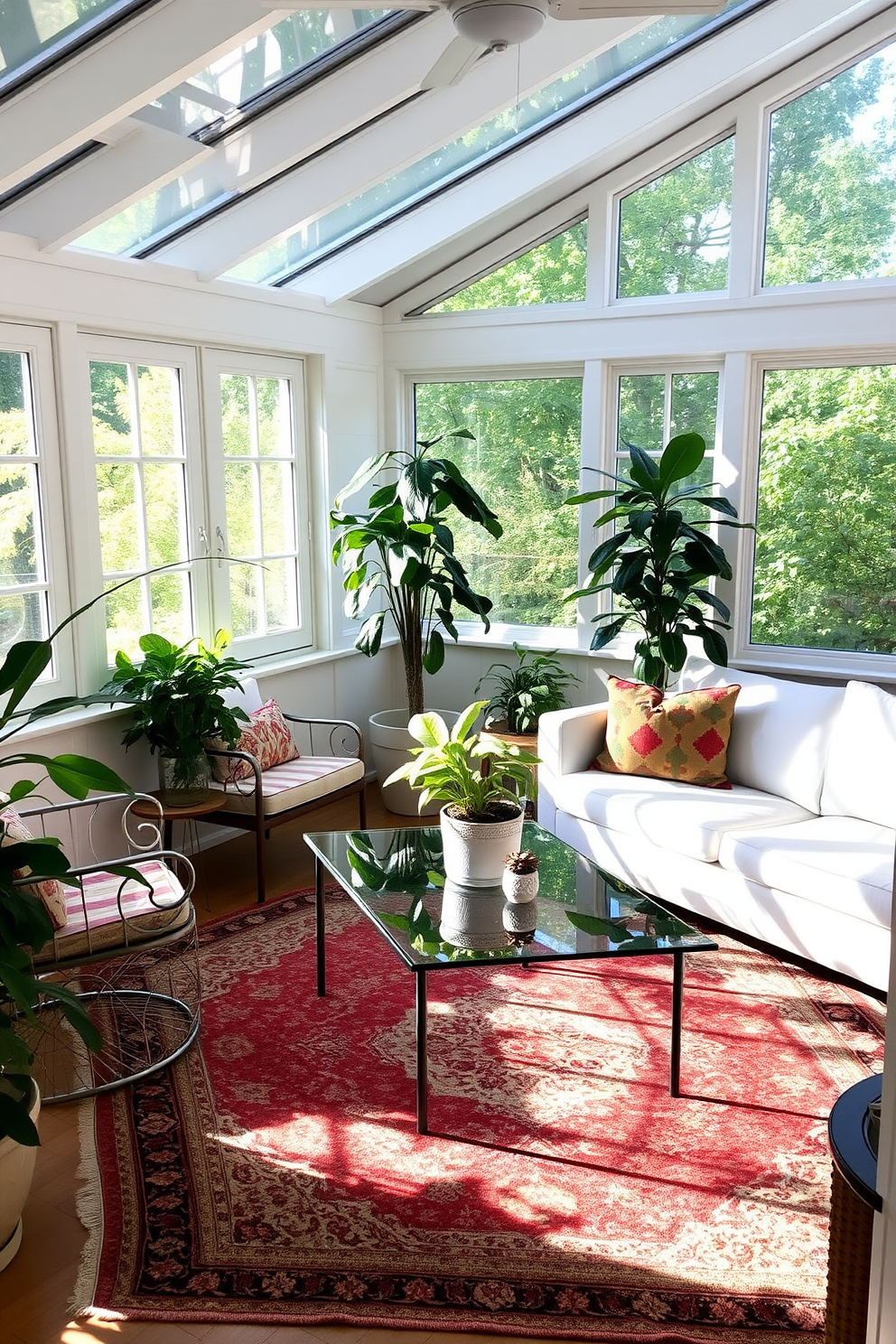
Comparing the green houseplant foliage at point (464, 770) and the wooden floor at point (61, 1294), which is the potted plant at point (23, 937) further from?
the green houseplant foliage at point (464, 770)

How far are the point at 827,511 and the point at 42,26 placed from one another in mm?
3606

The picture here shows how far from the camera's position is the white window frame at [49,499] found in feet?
13.9

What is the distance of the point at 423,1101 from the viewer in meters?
2.96

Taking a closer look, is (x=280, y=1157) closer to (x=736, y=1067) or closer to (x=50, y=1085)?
(x=50, y=1085)

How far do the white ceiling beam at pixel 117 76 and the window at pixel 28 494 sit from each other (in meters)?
0.77

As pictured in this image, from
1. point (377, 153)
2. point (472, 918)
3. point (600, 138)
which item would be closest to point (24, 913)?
point (472, 918)

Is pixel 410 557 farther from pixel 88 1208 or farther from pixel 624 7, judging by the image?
pixel 88 1208

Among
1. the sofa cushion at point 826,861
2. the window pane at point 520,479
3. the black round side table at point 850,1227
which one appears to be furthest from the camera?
the window pane at point 520,479

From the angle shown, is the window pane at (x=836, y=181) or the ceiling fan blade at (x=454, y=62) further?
the window pane at (x=836, y=181)

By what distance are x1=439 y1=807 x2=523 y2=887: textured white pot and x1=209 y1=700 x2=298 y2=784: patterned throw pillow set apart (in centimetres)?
150

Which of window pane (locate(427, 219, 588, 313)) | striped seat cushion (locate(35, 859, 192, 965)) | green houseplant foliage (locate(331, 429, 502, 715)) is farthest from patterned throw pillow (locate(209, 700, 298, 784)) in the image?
window pane (locate(427, 219, 588, 313))

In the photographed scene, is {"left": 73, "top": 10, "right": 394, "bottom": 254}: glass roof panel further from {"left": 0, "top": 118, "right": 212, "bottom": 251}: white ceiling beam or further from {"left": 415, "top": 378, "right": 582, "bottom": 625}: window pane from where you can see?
{"left": 415, "top": 378, "right": 582, "bottom": 625}: window pane

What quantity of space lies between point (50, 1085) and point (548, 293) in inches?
170

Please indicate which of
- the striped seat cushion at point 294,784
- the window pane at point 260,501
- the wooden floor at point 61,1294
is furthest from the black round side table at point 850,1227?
the window pane at point 260,501
